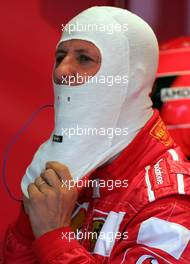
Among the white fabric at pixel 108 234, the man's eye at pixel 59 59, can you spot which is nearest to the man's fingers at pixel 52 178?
the white fabric at pixel 108 234

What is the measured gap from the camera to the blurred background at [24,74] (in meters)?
1.49

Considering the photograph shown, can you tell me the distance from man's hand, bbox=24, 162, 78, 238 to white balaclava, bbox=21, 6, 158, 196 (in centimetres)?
5

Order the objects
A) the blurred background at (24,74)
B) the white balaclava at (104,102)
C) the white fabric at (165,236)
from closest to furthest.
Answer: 1. the white fabric at (165,236)
2. the white balaclava at (104,102)
3. the blurred background at (24,74)

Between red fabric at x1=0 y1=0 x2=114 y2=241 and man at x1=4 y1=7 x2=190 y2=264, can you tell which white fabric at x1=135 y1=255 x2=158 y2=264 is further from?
red fabric at x1=0 y1=0 x2=114 y2=241

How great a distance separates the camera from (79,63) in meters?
0.97

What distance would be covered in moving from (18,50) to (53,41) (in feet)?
0.36

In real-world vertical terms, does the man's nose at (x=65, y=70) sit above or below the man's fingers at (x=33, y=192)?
above

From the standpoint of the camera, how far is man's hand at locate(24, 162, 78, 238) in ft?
2.93

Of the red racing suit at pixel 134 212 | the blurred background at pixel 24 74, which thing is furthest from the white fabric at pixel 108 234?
the blurred background at pixel 24 74

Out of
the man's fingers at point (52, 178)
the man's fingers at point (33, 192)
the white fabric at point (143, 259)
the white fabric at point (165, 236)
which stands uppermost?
the man's fingers at point (52, 178)

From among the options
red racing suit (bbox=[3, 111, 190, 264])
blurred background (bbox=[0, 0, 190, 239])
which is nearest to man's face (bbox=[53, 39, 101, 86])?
red racing suit (bbox=[3, 111, 190, 264])

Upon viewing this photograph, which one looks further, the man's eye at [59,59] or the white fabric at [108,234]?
the man's eye at [59,59]

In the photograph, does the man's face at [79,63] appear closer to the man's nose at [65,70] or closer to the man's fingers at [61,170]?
the man's nose at [65,70]

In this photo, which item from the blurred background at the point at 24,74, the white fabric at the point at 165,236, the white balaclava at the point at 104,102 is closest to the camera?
the white fabric at the point at 165,236
